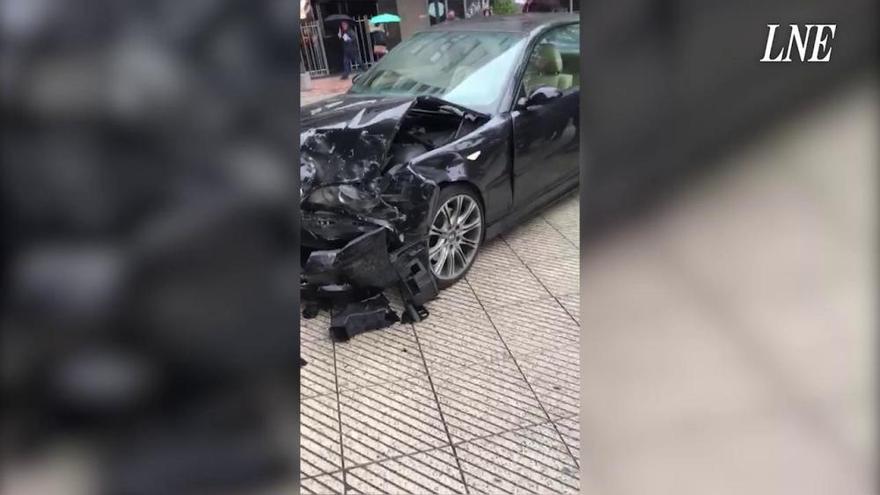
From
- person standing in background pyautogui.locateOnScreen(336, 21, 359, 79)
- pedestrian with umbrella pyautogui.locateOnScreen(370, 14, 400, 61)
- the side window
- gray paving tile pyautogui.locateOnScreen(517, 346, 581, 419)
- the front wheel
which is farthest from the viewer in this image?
pedestrian with umbrella pyautogui.locateOnScreen(370, 14, 400, 61)

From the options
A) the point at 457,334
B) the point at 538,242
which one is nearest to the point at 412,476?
the point at 457,334

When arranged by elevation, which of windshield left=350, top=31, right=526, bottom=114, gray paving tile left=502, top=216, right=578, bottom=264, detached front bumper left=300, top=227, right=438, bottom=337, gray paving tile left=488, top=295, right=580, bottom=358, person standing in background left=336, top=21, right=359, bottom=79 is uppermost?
windshield left=350, top=31, right=526, bottom=114

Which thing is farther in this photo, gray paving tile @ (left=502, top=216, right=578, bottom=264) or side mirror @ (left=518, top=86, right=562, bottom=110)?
gray paving tile @ (left=502, top=216, right=578, bottom=264)

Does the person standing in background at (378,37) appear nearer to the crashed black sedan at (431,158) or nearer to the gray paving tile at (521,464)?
the crashed black sedan at (431,158)

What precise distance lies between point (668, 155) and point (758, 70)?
0.26 metres

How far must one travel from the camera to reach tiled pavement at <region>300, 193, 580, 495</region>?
2.52m

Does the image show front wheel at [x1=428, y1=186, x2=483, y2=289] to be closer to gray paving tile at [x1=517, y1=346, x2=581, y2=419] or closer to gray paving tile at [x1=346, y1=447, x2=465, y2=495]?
gray paving tile at [x1=517, y1=346, x2=581, y2=419]

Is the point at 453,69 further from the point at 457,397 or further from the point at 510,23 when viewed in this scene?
the point at 457,397

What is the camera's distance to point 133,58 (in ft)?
2.87

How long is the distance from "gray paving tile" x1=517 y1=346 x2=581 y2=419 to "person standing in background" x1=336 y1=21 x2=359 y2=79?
453 inches

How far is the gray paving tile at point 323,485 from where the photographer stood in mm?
2447

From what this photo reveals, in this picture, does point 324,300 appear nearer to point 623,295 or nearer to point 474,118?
point 474,118

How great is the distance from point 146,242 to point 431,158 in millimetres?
3187

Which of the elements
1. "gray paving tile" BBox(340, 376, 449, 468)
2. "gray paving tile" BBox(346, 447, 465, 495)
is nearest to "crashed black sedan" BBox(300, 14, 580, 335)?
"gray paving tile" BBox(340, 376, 449, 468)
